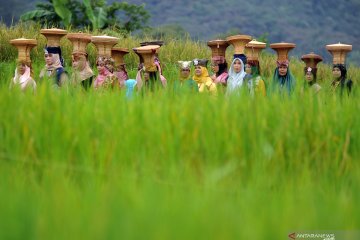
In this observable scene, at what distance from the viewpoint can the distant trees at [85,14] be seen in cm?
2066

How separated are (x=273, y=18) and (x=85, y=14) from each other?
49.9m

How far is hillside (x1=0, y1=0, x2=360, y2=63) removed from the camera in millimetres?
68125

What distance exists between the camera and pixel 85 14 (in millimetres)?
24328

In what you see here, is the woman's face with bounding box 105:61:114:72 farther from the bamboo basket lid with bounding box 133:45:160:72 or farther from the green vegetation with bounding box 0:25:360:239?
the green vegetation with bounding box 0:25:360:239

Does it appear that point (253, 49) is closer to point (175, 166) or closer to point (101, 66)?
point (101, 66)

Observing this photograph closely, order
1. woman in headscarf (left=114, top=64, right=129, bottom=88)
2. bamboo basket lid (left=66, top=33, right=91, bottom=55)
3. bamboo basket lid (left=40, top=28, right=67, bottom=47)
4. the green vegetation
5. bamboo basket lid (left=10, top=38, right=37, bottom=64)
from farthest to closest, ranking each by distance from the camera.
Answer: woman in headscarf (left=114, top=64, right=129, bottom=88), bamboo basket lid (left=66, top=33, right=91, bottom=55), bamboo basket lid (left=40, top=28, right=67, bottom=47), bamboo basket lid (left=10, top=38, right=37, bottom=64), the green vegetation

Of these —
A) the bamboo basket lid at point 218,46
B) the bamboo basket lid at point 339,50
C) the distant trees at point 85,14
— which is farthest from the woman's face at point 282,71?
the distant trees at point 85,14

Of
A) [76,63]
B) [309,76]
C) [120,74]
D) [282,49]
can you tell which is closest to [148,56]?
[120,74]

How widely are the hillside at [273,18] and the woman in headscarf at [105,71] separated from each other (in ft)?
190

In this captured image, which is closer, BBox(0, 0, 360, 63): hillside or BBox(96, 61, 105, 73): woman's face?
BBox(96, 61, 105, 73): woman's face

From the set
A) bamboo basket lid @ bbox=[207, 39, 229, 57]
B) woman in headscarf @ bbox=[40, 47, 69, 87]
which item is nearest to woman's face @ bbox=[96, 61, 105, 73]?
woman in headscarf @ bbox=[40, 47, 69, 87]

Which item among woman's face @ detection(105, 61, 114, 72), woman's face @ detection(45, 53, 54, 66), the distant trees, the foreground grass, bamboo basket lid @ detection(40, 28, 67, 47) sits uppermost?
the distant trees

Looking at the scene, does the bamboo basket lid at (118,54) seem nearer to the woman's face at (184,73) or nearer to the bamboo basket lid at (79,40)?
the bamboo basket lid at (79,40)

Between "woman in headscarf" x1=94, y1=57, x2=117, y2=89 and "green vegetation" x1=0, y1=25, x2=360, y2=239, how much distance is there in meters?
2.72
